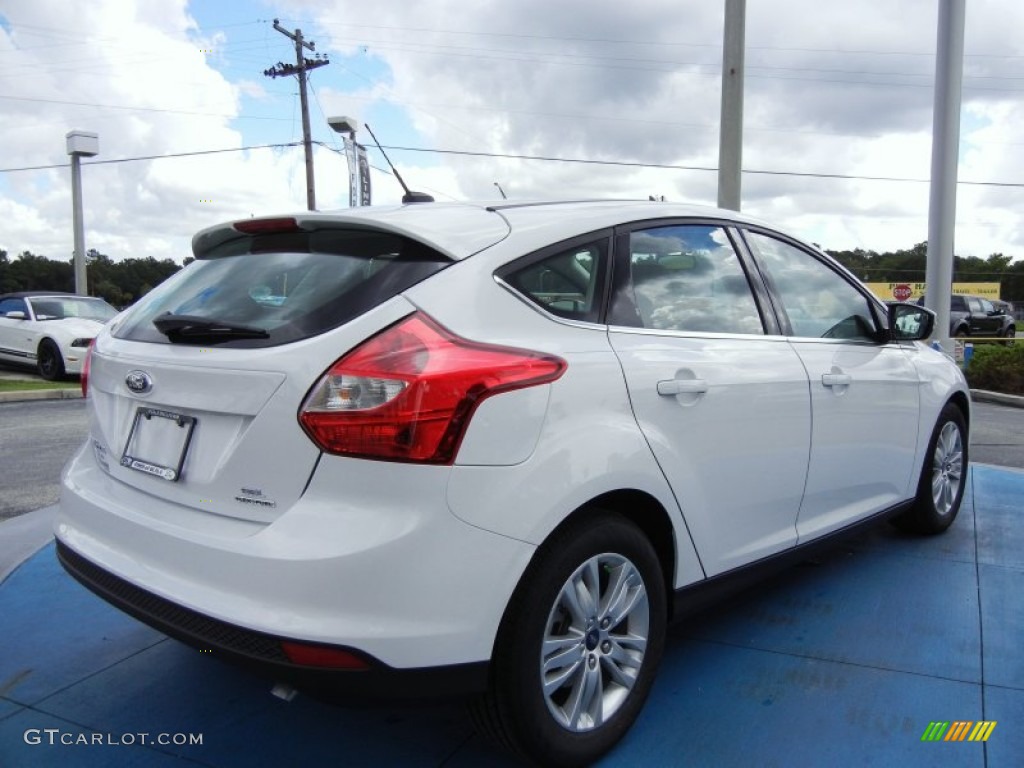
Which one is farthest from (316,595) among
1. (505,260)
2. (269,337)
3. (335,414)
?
(505,260)

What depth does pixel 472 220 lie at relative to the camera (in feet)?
8.05

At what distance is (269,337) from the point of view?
7.14 ft

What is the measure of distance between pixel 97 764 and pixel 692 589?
6.19ft

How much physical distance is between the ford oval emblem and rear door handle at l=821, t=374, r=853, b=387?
2.43 m

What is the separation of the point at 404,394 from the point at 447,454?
176 mm

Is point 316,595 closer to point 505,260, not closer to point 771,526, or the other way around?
point 505,260

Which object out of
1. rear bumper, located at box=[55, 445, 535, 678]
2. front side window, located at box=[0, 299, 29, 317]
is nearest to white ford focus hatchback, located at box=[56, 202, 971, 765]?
rear bumper, located at box=[55, 445, 535, 678]

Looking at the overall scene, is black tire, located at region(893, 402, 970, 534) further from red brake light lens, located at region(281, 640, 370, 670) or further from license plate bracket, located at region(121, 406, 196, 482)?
license plate bracket, located at region(121, 406, 196, 482)

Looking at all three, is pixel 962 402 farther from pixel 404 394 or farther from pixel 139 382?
pixel 139 382

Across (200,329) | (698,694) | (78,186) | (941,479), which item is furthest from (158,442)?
(78,186)

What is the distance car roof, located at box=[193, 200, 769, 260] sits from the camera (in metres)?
2.31

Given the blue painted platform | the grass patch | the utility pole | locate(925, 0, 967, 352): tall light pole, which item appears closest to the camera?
the blue painted platform

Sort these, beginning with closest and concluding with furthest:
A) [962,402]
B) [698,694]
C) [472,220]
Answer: [472,220] → [698,694] → [962,402]

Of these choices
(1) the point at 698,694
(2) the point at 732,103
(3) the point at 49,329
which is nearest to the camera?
(1) the point at 698,694
